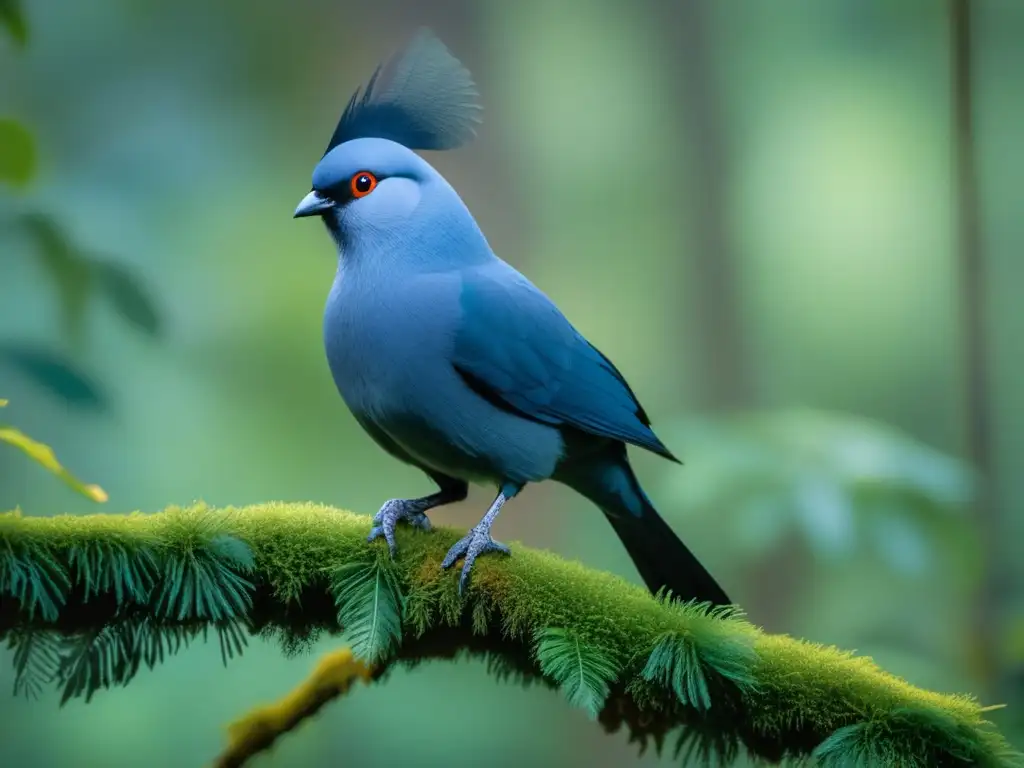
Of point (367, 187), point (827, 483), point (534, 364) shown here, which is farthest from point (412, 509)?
point (827, 483)

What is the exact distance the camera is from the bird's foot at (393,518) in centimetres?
144

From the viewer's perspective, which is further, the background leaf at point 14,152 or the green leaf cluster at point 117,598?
the background leaf at point 14,152

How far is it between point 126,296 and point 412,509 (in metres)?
0.58

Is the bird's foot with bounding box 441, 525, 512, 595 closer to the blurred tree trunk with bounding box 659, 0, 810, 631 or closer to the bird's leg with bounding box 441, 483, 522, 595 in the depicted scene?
the bird's leg with bounding box 441, 483, 522, 595

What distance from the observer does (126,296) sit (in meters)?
1.57

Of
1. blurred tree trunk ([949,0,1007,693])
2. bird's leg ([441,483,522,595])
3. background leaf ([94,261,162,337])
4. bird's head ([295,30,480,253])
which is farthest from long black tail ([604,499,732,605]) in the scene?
blurred tree trunk ([949,0,1007,693])

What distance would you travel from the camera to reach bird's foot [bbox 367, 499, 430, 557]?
1.44 metres

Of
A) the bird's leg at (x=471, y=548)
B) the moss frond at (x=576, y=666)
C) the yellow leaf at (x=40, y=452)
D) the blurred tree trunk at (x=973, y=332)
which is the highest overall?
the blurred tree trunk at (x=973, y=332)

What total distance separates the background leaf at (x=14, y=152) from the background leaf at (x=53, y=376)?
11.3 inches

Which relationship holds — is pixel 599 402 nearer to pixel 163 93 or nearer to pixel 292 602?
pixel 292 602

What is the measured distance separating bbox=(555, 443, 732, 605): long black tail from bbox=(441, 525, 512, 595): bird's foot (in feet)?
1.06

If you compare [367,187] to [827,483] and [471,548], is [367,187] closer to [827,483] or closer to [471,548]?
[471,548]

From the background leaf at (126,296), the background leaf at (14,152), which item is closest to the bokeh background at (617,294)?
the background leaf at (126,296)

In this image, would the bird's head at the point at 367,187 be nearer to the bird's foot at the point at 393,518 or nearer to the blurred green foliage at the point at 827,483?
the bird's foot at the point at 393,518
